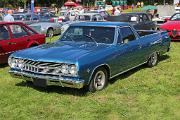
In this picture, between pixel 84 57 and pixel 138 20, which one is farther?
pixel 138 20

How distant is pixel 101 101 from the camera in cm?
675

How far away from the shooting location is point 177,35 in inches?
595

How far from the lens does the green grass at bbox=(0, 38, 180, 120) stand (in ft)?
19.8

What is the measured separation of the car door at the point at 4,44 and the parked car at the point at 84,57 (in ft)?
7.59

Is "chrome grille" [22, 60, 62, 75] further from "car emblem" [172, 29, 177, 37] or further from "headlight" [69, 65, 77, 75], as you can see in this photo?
"car emblem" [172, 29, 177, 37]

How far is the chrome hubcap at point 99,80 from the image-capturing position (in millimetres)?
7245

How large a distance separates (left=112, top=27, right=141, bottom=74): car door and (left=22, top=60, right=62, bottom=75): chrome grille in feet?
5.05

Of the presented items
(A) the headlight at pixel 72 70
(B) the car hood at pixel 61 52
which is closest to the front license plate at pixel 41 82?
(B) the car hood at pixel 61 52

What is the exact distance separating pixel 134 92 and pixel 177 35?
844 cm

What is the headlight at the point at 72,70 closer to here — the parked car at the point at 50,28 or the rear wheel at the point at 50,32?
the parked car at the point at 50,28

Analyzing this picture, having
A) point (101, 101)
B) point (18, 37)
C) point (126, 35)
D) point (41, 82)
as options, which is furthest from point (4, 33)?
point (101, 101)

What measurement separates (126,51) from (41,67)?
2194mm

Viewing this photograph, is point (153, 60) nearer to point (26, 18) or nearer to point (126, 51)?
point (126, 51)

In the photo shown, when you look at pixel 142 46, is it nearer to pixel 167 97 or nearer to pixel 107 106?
pixel 167 97
